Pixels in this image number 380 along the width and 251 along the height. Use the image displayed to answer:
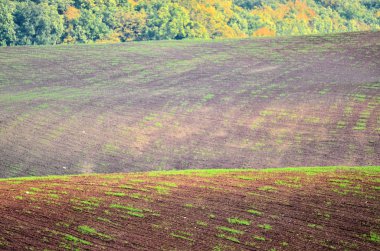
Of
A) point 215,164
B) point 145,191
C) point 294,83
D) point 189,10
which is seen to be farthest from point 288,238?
point 189,10

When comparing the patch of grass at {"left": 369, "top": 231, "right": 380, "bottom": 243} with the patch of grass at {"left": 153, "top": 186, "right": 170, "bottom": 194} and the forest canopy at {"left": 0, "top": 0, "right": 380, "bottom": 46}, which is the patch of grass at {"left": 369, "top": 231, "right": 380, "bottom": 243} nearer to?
the patch of grass at {"left": 153, "top": 186, "right": 170, "bottom": 194}

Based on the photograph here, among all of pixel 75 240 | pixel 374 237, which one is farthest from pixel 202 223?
pixel 374 237

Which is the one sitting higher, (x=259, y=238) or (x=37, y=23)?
(x=259, y=238)

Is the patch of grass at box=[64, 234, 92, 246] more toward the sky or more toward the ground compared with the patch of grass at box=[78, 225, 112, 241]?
more toward the sky

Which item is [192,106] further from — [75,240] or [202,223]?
[75,240]

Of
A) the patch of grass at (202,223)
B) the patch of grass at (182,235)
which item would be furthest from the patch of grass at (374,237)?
the patch of grass at (182,235)

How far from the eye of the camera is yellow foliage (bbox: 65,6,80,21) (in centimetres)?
6788

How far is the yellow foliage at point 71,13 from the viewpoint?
67875 millimetres

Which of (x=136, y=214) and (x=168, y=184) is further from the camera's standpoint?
(x=168, y=184)

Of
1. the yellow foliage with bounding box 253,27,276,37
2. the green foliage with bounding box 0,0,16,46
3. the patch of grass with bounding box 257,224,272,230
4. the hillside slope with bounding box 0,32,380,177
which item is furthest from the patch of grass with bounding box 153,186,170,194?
the yellow foliage with bounding box 253,27,276,37

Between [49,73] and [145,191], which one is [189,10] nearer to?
[49,73]

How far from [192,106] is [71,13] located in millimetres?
37587

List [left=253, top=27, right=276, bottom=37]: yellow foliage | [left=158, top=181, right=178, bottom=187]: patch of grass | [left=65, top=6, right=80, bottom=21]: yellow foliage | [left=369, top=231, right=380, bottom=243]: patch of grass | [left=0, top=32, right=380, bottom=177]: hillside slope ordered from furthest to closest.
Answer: [left=253, top=27, right=276, bottom=37]: yellow foliage < [left=65, top=6, right=80, bottom=21]: yellow foliage < [left=0, top=32, right=380, bottom=177]: hillside slope < [left=158, top=181, right=178, bottom=187]: patch of grass < [left=369, top=231, right=380, bottom=243]: patch of grass

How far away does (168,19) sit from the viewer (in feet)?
237
